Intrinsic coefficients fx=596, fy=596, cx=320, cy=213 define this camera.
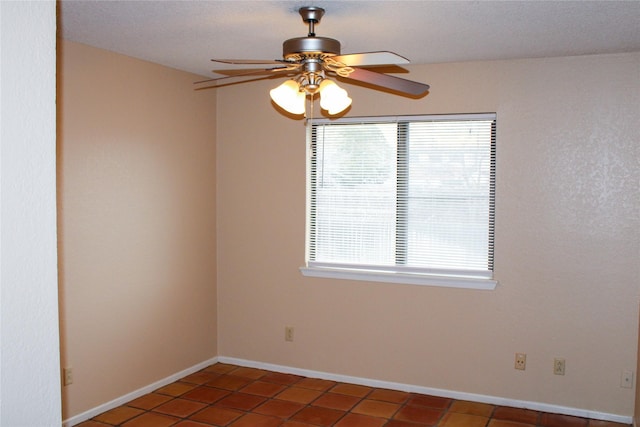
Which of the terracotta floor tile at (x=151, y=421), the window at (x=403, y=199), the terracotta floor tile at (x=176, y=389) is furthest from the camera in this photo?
the terracotta floor tile at (x=176, y=389)

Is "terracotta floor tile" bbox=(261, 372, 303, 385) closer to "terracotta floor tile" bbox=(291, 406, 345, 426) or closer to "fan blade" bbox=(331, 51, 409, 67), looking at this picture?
"terracotta floor tile" bbox=(291, 406, 345, 426)

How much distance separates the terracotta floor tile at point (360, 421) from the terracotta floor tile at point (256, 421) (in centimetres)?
40

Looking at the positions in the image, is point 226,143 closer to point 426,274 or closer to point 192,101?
point 192,101

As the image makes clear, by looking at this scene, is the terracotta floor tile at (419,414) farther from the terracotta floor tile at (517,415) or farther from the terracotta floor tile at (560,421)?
the terracotta floor tile at (560,421)

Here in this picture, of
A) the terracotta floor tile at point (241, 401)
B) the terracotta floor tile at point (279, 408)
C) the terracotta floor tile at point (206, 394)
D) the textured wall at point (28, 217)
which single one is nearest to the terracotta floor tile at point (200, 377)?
the terracotta floor tile at point (206, 394)

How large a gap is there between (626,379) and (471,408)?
1002 mm

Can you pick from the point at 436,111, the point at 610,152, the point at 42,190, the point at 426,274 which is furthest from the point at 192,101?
the point at 42,190

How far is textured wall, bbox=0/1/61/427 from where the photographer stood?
107 centimetres

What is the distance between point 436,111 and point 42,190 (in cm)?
345

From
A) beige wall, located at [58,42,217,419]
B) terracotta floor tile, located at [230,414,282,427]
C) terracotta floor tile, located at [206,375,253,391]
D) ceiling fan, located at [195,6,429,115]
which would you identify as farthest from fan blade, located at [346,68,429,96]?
terracotta floor tile, located at [206,375,253,391]

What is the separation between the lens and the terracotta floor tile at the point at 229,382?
4496 millimetres

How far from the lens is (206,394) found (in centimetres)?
432

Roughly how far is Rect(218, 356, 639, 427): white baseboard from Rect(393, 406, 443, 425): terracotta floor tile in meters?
0.28

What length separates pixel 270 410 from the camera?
159 inches
